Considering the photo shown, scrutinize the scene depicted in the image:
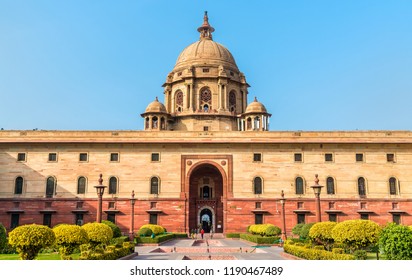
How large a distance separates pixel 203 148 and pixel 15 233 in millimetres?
24393

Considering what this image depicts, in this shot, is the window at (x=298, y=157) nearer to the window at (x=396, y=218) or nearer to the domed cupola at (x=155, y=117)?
the window at (x=396, y=218)

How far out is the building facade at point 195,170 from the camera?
120 ft

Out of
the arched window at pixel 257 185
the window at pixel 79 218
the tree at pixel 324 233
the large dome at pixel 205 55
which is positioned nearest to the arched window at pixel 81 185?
the window at pixel 79 218

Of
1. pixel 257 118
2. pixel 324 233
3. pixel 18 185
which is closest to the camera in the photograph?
pixel 324 233

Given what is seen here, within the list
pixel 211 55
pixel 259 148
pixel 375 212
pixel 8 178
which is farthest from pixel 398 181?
pixel 8 178

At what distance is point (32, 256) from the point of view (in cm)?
1534

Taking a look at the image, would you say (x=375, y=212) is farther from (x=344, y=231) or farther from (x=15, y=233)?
(x=15, y=233)

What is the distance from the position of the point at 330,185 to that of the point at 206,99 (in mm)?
18211

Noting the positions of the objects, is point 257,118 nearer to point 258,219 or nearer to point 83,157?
point 258,219

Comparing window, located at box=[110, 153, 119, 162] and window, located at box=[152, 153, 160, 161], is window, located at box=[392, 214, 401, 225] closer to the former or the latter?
window, located at box=[152, 153, 160, 161]

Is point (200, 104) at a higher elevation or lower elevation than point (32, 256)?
higher

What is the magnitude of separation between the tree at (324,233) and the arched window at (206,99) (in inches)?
1138

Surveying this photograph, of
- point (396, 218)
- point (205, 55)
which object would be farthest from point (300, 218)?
point (205, 55)

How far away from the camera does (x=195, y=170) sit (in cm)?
3928
